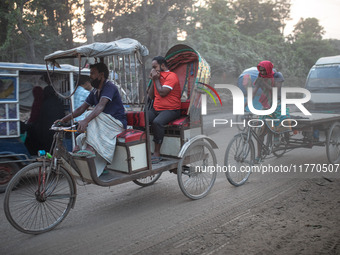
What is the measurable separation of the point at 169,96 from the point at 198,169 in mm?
1143

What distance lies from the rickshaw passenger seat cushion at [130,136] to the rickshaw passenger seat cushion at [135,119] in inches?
10.7

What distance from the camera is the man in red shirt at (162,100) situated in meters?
4.56

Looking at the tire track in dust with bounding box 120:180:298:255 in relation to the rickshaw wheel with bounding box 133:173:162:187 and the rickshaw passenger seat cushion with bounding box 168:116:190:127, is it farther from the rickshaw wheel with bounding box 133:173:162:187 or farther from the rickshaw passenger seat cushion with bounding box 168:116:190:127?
the rickshaw wheel with bounding box 133:173:162:187

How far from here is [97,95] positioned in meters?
4.29

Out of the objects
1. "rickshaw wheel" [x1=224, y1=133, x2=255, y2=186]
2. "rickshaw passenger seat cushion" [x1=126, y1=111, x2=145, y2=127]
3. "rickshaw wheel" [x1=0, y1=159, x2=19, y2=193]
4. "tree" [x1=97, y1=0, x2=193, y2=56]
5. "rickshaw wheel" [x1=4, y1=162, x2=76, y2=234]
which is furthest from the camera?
"tree" [x1=97, y1=0, x2=193, y2=56]

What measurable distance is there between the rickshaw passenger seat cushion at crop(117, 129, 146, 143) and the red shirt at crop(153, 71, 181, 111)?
0.74 m

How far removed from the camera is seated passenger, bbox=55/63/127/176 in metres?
3.89

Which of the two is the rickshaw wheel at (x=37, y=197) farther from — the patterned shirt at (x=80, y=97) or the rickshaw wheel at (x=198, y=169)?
the patterned shirt at (x=80, y=97)

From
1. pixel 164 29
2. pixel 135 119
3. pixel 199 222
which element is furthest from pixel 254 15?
pixel 199 222

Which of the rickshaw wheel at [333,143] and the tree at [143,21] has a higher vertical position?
the tree at [143,21]

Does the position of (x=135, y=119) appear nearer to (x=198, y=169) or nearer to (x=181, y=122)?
(x=181, y=122)

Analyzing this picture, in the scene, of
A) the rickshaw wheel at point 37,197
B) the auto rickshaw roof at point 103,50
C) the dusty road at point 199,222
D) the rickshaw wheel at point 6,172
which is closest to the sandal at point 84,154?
the rickshaw wheel at point 37,197

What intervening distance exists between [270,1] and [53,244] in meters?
31.0

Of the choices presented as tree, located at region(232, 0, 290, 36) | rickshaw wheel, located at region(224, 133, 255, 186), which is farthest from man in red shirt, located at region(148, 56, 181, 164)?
tree, located at region(232, 0, 290, 36)
